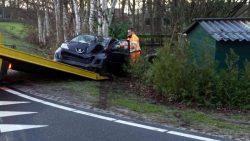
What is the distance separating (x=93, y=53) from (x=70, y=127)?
6.54 m

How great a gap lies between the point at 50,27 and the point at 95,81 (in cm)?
2233

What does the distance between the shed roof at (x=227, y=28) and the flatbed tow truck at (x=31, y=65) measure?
3540mm

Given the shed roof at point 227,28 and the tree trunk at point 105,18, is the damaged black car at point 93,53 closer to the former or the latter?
the shed roof at point 227,28

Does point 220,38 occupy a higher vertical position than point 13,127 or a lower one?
higher

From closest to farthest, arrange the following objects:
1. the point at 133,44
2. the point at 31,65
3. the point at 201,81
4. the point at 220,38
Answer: the point at 201,81
the point at 220,38
the point at 31,65
the point at 133,44

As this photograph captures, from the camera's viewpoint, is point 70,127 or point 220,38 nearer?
point 70,127

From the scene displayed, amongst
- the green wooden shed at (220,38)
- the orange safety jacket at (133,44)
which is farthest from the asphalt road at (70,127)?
the orange safety jacket at (133,44)

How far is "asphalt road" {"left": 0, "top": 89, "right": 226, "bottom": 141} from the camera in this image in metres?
6.72

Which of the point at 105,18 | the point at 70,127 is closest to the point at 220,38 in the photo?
the point at 70,127

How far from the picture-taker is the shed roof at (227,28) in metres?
11.6

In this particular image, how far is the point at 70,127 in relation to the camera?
7.30 metres

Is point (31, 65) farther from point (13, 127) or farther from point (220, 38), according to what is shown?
point (220, 38)

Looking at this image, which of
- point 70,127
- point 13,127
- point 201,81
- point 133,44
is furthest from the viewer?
point 133,44

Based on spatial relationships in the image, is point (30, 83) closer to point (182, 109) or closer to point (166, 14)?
point (182, 109)
